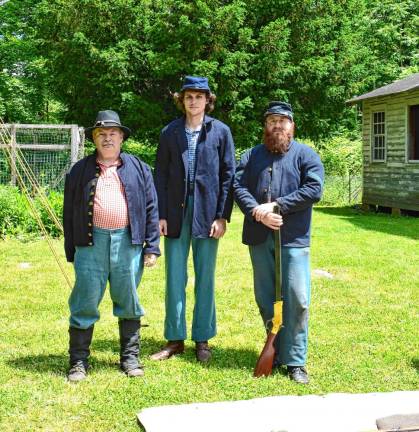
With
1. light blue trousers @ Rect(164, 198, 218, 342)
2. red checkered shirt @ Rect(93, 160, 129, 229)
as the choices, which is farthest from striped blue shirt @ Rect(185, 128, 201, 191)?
red checkered shirt @ Rect(93, 160, 129, 229)

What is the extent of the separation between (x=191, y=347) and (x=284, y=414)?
163 centimetres

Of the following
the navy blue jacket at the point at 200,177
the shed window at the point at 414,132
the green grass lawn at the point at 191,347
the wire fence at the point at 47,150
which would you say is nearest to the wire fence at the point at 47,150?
the wire fence at the point at 47,150

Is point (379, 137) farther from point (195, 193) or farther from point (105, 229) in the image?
point (105, 229)

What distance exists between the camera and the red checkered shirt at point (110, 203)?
4.51 meters

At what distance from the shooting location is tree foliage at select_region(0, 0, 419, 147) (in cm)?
1881

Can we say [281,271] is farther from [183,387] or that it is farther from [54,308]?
[54,308]

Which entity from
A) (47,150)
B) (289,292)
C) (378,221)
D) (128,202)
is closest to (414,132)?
(378,221)

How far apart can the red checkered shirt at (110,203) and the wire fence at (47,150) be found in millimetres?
8331

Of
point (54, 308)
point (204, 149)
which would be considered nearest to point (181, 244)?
point (204, 149)

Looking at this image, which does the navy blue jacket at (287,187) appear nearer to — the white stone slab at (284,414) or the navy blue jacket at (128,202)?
the navy blue jacket at (128,202)

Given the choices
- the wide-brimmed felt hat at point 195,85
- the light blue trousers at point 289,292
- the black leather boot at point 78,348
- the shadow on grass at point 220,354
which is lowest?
the shadow on grass at point 220,354

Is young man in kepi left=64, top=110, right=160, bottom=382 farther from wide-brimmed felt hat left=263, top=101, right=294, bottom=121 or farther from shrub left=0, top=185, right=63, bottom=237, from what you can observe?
shrub left=0, top=185, right=63, bottom=237

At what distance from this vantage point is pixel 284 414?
3.86 metres

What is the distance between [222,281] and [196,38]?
1187cm
